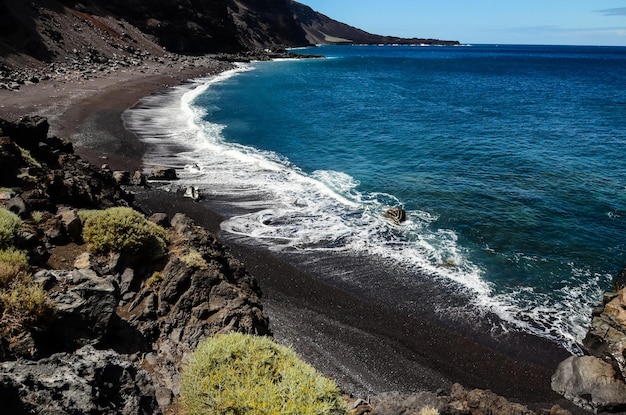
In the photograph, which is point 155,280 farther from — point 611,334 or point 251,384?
point 611,334

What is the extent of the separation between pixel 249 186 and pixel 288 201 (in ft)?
13.3

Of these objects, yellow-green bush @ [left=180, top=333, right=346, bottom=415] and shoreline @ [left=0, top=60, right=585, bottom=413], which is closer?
yellow-green bush @ [left=180, top=333, right=346, bottom=415]

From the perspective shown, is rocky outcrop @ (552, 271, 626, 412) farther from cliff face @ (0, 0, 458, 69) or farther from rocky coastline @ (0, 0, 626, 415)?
cliff face @ (0, 0, 458, 69)

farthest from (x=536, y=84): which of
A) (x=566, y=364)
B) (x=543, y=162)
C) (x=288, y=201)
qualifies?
(x=566, y=364)

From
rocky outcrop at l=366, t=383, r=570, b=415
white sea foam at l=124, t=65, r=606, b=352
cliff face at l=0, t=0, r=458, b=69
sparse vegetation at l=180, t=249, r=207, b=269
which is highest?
cliff face at l=0, t=0, r=458, b=69

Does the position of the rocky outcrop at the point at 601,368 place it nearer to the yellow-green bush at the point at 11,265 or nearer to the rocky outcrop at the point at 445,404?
the rocky outcrop at the point at 445,404

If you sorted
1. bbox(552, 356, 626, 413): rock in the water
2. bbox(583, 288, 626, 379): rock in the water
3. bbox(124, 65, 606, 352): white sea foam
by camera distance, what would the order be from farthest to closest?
bbox(124, 65, 606, 352): white sea foam, bbox(583, 288, 626, 379): rock in the water, bbox(552, 356, 626, 413): rock in the water

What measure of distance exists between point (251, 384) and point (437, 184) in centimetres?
2759

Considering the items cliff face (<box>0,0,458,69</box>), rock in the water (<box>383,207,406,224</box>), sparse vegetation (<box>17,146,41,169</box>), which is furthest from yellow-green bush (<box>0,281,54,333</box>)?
cliff face (<box>0,0,458,69</box>)

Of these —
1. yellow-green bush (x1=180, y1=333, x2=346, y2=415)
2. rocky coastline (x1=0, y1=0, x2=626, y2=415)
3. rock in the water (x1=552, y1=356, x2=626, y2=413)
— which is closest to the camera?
yellow-green bush (x1=180, y1=333, x2=346, y2=415)

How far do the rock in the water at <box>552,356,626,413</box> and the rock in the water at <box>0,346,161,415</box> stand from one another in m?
13.4

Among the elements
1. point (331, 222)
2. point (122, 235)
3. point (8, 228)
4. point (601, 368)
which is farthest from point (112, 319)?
point (331, 222)

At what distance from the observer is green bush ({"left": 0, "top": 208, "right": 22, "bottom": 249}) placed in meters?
11.1

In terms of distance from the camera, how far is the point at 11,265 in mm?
9883
